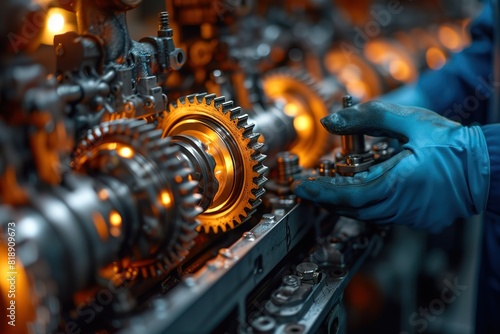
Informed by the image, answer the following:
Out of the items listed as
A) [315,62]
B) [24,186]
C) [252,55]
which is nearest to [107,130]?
[24,186]

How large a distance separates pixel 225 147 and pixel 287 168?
0.32 metres

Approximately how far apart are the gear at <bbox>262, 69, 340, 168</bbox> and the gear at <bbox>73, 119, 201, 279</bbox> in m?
1.09

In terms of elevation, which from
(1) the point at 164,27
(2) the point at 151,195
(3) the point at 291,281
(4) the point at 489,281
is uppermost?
(1) the point at 164,27

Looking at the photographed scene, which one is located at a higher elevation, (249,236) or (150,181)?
(150,181)

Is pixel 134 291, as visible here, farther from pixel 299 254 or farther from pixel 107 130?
pixel 299 254

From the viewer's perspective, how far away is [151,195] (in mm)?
1177

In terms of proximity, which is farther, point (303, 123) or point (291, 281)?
point (303, 123)

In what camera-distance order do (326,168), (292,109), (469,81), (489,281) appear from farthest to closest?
(469,81) → (292,109) → (489,281) → (326,168)

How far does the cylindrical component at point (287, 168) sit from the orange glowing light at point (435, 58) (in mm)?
2405

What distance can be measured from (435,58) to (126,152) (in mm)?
3238

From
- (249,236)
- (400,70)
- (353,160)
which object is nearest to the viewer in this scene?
(249,236)

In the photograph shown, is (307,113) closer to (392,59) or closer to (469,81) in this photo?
(469,81)

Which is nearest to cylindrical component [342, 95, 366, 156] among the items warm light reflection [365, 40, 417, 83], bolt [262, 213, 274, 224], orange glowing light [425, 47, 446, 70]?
bolt [262, 213, 274, 224]

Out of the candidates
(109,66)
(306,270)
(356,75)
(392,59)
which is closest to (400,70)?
(392,59)
